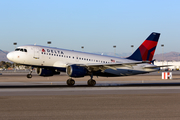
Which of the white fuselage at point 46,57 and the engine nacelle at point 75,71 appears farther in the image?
the white fuselage at point 46,57

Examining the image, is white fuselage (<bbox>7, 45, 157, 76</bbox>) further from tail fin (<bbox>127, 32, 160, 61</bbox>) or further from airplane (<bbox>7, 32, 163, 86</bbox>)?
tail fin (<bbox>127, 32, 160, 61</bbox>)

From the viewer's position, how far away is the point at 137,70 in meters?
47.2

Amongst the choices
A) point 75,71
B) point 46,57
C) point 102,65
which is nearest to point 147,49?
point 102,65

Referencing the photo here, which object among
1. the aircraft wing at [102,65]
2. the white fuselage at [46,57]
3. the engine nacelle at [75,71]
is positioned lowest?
the engine nacelle at [75,71]

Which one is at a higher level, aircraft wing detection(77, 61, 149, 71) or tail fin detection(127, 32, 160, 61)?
tail fin detection(127, 32, 160, 61)

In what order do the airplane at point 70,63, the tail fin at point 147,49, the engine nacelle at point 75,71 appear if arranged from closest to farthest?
the engine nacelle at point 75,71, the airplane at point 70,63, the tail fin at point 147,49

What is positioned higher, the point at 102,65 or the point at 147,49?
the point at 147,49

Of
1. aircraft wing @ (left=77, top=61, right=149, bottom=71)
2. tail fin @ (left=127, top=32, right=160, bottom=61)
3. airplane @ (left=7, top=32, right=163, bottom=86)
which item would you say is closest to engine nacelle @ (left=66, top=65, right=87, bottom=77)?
airplane @ (left=7, top=32, right=163, bottom=86)

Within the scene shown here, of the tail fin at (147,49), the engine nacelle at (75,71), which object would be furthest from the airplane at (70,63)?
the tail fin at (147,49)

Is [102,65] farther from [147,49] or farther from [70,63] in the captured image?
[147,49]

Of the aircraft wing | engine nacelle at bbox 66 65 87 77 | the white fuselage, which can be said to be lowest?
engine nacelle at bbox 66 65 87 77

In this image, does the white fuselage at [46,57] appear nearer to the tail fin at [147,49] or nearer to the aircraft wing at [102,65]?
the aircraft wing at [102,65]

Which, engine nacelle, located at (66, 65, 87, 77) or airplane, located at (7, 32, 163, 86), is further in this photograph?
airplane, located at (7, 32, 163, 86)

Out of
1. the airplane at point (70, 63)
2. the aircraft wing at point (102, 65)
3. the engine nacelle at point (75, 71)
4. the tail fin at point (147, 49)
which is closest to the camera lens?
the engine nacelle at point (75, 71)
